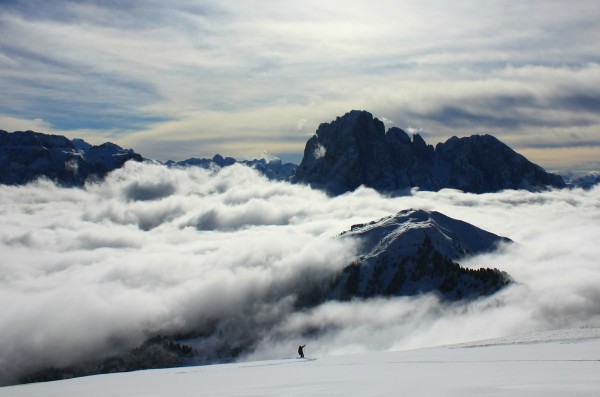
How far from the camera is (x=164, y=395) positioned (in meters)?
29.2

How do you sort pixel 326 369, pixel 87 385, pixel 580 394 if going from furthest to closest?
pixel 87 385
pixel 326 369
pixel 580 394

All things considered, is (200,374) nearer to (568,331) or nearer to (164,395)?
(164,395)

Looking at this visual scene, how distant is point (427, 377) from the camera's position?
2573cm

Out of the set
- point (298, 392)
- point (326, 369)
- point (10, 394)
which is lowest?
point (10, 394)

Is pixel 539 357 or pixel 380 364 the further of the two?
pixel 380 364

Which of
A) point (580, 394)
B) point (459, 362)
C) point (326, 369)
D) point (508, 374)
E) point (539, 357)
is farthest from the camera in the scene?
point (326, 369)

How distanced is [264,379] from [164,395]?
6490mm

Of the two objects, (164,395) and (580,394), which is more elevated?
(580,394)

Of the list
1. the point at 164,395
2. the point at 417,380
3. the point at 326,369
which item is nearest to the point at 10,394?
the point at 164,395

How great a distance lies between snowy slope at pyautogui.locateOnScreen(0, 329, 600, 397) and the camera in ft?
69.6

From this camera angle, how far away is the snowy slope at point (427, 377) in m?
21.2

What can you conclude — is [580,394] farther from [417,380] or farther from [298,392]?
[298,392]

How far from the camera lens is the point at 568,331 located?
3869 centimetres

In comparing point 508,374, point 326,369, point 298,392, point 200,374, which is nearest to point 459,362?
point 508,374
